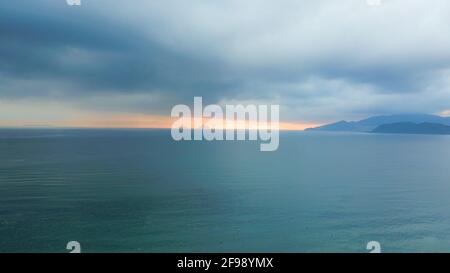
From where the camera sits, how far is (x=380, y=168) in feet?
192

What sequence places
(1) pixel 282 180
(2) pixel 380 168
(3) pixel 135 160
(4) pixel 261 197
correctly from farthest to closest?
(3) pixel 135 160 → (2) pixel 380 168 → (1) pixel 282 180 → (4) pixel 261 197

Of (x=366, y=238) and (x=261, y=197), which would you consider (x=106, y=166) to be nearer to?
(x=261, y=197)

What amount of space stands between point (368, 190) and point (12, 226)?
118ft

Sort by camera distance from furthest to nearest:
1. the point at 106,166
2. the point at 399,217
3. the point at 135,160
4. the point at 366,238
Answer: the point at 135,160, the point at 106,166, the point at 399,217, the point at 366,238

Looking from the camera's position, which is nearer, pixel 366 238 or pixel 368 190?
pixel 366 238

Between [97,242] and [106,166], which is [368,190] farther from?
[106,166]

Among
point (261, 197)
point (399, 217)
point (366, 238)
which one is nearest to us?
point (366, 238)

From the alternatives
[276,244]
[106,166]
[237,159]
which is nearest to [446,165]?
[237,159]

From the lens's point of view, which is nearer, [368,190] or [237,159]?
[368,190]
